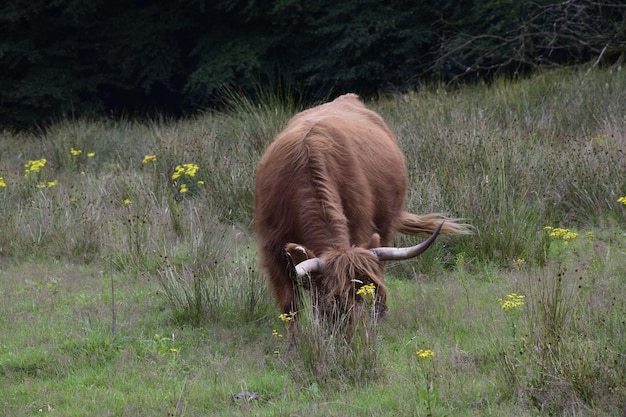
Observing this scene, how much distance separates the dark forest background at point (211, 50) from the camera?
18.2 meters

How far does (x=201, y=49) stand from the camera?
20984 millimetres

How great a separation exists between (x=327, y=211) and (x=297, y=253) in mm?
388

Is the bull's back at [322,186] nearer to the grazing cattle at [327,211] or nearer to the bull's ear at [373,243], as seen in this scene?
the grazing cattle at [327,211]

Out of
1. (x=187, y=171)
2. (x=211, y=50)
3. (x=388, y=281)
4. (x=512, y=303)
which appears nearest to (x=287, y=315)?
(x=512, y=303)

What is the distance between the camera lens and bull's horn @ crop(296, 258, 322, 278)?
491 cm

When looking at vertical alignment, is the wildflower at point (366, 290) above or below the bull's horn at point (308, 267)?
below

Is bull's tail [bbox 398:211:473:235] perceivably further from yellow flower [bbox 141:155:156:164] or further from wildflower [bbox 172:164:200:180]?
yellow flower [bbox 141:155:156:164]

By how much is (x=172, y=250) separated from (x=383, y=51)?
12143mm

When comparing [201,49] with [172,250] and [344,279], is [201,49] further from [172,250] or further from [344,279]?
[344,279]

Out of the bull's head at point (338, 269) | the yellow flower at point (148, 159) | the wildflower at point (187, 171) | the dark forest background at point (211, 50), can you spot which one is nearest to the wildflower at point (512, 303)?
the bull's head at point (338, 269)

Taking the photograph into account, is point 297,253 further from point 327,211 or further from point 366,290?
point 366,290

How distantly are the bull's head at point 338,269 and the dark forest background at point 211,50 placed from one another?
12.0 m

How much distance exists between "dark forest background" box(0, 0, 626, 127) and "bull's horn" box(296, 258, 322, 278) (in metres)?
12.2

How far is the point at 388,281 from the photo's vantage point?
716cm
